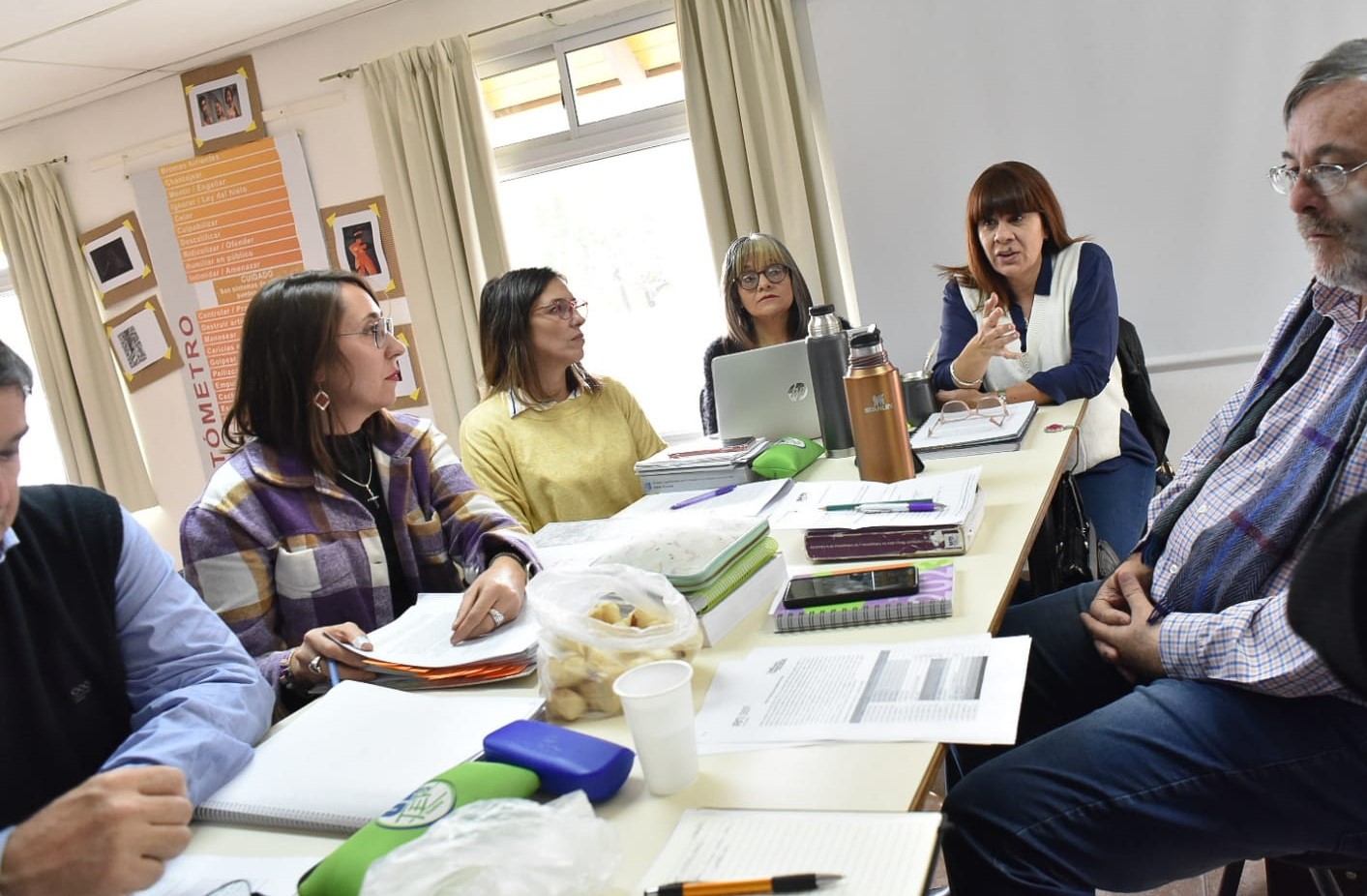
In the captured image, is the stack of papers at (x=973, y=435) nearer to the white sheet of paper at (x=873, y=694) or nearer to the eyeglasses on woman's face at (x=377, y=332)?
the white sheet of paper at (x=873, y=694)

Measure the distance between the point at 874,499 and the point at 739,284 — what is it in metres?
1.60

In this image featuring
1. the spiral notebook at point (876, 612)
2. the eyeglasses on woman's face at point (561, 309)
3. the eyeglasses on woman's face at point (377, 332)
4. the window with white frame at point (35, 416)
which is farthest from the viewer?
the window with white frame at point (35, 416)

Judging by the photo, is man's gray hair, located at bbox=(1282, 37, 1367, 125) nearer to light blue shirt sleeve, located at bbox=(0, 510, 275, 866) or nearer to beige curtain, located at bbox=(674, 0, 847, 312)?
light blue shirt sleeve, located at bbox=(0, 510, 275, 866)

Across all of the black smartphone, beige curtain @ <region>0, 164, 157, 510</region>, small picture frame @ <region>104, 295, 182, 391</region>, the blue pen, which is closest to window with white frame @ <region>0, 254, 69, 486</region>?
beige curtain @ <region>0, 164, 157, 510</region>

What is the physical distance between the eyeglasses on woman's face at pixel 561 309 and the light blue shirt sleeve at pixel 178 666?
1.46 metres

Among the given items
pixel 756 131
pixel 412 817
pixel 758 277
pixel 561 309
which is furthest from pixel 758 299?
pixel 412 817

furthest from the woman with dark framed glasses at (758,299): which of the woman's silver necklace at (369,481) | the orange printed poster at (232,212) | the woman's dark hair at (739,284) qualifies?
the orange printed poster at (232,212)

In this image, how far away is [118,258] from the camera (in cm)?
511

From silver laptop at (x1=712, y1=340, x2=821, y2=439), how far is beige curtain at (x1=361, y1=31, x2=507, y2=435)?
2304mm

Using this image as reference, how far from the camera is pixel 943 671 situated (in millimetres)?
1037

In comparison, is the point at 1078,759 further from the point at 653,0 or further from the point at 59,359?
the point at 59,359

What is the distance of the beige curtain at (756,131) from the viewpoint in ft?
12.4

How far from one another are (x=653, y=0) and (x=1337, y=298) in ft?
10.6

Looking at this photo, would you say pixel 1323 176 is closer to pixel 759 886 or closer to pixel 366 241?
pixel 759 886
